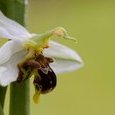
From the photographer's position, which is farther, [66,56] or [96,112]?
[96,112]

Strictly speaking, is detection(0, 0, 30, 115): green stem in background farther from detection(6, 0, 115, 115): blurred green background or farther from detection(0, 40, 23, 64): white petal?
detection(6, 0, 115, 115): blurred green background

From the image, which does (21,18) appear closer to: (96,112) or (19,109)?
(19,109)

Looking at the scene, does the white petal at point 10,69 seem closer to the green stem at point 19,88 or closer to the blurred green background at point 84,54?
the green stem at point 19,88

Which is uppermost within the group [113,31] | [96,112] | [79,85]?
[113,31]

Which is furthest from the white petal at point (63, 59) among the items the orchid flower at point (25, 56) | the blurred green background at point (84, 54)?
the blurred green background at point (84, 54)

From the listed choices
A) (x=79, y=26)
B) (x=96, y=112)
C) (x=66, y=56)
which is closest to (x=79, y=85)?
(x=96, y=112)

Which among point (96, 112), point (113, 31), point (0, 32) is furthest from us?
point (113, 31)

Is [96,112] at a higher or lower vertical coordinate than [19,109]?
higher

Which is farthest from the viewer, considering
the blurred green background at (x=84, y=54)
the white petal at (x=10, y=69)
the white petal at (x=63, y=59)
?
the blurred green background at (x=84, y=54)

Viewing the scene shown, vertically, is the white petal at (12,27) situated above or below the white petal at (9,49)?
above
